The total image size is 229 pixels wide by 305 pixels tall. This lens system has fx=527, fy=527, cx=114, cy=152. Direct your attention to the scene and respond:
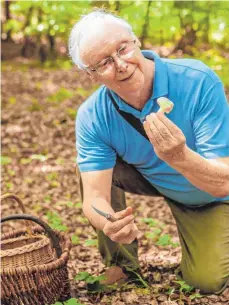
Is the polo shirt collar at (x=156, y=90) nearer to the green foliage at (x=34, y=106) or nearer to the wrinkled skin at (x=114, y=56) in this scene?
the wrinkled skin at (x=114, y=56)

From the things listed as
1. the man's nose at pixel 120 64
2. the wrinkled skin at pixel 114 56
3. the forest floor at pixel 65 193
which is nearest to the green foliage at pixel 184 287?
the forest floor at pixel 65 193

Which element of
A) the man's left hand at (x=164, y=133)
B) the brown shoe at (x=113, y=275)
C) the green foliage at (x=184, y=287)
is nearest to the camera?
the man's left hand at (x=164, y=133)

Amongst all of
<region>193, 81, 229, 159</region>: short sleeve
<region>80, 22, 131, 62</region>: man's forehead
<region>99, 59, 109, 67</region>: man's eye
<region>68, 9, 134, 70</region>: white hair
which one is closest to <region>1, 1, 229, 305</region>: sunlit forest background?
<region>68, 9, 134, 70</region>: white hair

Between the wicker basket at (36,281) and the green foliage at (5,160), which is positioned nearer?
the wicker basket at (36,281)

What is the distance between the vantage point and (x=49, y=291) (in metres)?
2.62

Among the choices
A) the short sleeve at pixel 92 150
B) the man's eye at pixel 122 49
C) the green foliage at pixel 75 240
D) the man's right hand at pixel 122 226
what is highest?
the man's eye at pixel 122 49

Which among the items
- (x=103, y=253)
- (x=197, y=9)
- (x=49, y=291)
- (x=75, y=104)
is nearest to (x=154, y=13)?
(x=197, y=9)

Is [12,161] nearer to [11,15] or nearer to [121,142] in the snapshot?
[121,142]

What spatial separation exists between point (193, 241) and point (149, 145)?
0.66m

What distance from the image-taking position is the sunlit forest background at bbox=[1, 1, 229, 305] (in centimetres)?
295

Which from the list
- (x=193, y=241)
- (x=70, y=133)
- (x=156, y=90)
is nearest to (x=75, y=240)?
(x=193, y=241)

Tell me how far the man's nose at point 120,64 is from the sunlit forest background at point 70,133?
536 millimetres

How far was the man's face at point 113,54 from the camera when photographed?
7.89 feet

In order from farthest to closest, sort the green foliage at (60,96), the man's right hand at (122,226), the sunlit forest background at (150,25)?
1. the green foliage at (60,96)
2. the sunlit forest background at (150,25)
3. the man's right hand at (122,226)
